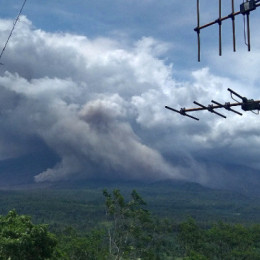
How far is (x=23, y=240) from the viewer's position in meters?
26.1

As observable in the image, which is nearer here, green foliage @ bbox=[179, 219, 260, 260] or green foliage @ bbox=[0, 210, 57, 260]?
green foliage @ bbox=[0, 210, 57, 260]

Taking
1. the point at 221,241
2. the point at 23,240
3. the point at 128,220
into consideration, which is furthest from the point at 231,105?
the point at 221,241

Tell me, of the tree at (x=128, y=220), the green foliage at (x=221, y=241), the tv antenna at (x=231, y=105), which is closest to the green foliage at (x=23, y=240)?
the tv antenna at (x=231, y=105)

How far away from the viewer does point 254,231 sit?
9400 centimetres

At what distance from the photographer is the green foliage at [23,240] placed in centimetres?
2586

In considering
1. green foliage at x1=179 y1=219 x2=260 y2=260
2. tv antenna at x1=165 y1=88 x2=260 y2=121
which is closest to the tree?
green foliage at x1=179 y1=219 x2=260 y2=260

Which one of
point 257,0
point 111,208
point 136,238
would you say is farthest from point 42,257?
point 136,238

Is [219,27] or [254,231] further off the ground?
[219,27]

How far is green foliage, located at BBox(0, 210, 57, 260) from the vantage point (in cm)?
2586

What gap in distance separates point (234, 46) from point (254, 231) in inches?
3565

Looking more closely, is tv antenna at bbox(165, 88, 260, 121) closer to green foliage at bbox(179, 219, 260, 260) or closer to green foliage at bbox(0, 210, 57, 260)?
green foliage at bbox(0, 210, 57, 260)

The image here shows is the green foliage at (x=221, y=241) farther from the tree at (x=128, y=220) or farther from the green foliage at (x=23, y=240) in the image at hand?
the green foliage at (x=23, y=240)

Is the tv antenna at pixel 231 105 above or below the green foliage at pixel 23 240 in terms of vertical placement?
above

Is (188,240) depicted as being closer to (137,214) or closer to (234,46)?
(137,214)
